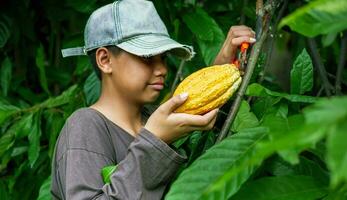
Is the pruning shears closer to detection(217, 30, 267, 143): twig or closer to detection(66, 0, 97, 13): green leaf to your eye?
detection(217, 30, 267, 143): twig

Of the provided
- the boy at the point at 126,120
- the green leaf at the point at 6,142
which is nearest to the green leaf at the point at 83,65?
the green leaf at the point at 6,142

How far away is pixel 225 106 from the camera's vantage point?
1545 millimetres

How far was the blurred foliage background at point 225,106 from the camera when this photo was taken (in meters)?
0.75

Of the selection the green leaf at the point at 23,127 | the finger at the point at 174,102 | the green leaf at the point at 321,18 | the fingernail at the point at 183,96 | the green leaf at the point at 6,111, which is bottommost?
the green leaf at the point at 23,127

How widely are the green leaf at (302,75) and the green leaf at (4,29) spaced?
1361mm

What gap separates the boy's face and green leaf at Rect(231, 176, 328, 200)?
1.42 ft

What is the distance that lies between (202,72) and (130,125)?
0.26 metres

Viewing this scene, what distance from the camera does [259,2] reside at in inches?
54.2

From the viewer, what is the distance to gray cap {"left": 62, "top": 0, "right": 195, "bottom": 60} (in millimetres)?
1455

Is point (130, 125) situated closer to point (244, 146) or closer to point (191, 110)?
point (191, 110)

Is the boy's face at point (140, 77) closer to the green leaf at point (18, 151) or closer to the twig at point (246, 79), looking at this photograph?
the twig at point (246, 79)

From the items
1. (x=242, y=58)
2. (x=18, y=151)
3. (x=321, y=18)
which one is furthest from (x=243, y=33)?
(x=18, y=151)

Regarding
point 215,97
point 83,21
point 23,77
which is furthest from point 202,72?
point 23,77

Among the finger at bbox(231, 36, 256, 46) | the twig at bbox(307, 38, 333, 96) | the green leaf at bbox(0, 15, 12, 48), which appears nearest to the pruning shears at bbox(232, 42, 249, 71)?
the finger at bbox(231, 36, 256, 46)
